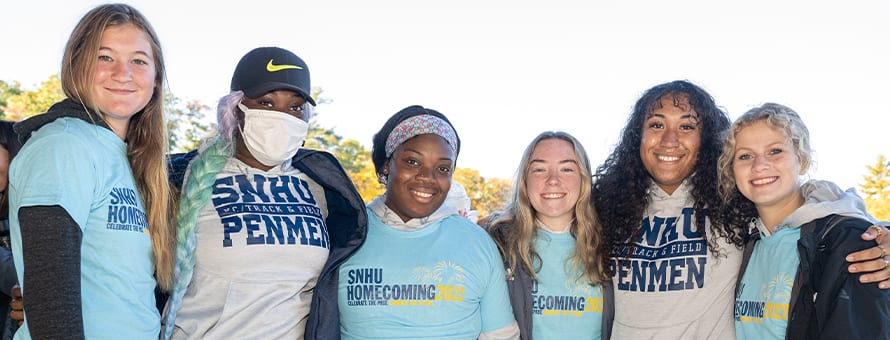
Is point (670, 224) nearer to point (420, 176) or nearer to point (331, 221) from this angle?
point (420, 176)

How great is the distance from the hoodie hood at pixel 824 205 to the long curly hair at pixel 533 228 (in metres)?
1.01

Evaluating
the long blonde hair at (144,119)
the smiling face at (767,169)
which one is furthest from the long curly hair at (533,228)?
the long blonde hair at (144,119)

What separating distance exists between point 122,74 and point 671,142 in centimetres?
314

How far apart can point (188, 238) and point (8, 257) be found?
1112 mm

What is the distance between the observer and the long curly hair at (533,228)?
4316 millimetres

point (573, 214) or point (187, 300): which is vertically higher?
point (573, 214)

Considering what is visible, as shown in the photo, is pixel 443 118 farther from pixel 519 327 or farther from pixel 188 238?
pixel 188 238

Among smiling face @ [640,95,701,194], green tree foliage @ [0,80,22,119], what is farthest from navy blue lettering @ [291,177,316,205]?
green tree foliage @ [0,80,22,119]

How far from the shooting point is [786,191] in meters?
4.00

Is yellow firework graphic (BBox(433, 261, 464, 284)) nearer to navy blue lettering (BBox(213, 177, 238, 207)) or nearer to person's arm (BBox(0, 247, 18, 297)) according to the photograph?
navy blue lettering (BBox(213, 177, 238, 207))

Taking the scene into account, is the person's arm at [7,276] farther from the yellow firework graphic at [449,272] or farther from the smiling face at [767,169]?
the smiling face at [767,169]

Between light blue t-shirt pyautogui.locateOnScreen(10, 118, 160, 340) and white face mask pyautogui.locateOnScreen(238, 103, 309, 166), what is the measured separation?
720 millimetres

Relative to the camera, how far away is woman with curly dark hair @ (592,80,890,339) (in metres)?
Answer: 4.06

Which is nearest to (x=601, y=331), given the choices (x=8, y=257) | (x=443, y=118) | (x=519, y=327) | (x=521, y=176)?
→ (x=519, y=327)
